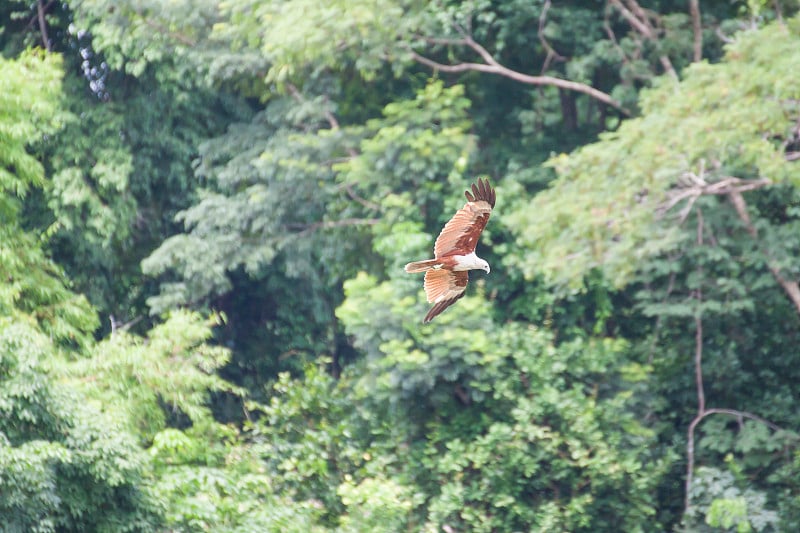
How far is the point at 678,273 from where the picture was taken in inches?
492

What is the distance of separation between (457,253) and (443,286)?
0.38 metres

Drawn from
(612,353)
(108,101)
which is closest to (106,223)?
(108,101)

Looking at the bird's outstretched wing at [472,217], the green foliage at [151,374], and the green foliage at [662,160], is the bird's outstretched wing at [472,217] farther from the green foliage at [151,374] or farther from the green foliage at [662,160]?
the green foliage at [662,160]

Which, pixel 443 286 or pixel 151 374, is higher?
pixel 443 286

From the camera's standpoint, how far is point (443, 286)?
7074 millimetres

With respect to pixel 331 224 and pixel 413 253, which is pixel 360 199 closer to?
pixel 331 224

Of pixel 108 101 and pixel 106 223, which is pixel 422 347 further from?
pixel 108 101

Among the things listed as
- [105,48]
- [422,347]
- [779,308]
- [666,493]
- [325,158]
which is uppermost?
[105,48]

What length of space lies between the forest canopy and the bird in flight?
259 cm

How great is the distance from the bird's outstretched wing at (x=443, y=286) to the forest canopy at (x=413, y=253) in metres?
2.52

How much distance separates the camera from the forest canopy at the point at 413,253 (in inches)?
407

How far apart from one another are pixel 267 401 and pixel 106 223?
2.88 m

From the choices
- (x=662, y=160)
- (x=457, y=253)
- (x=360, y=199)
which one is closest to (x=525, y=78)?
(x=360, y=199)

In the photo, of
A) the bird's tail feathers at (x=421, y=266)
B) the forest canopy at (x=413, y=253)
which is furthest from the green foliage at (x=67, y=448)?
the bird's tail feathers at (x=421, y=266)
